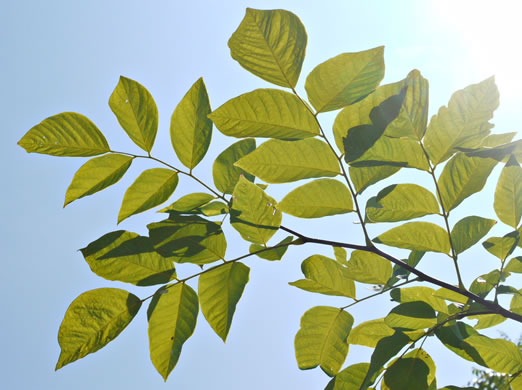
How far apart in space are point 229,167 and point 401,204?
0.32 m

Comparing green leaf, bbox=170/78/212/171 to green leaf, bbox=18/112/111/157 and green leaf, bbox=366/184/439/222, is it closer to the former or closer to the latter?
green leaf, bbox=18/112/111/157

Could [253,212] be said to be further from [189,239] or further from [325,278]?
[325,278]

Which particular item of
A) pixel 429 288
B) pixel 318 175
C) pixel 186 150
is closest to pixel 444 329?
pixel 429 288

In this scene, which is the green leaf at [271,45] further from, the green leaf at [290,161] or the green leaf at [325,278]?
the green leaf at [325,278]

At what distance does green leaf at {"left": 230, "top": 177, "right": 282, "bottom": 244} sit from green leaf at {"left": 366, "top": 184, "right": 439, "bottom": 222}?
17 cm

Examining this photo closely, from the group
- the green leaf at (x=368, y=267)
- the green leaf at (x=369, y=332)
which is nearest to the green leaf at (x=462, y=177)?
the green leaf at (x=368, y=267)

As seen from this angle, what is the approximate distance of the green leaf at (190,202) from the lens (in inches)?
32.0

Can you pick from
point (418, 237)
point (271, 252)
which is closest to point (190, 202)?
point (271, 252)

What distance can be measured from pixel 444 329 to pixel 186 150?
575mm

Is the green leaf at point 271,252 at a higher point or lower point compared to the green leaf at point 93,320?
higher

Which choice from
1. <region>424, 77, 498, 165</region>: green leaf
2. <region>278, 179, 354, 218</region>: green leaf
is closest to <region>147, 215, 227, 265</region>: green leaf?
<region>278, 179, 354, 218</region>: green leaf

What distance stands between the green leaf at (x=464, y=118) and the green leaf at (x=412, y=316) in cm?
27

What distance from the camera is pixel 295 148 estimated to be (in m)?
0.73

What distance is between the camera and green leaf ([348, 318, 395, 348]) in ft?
2.77
